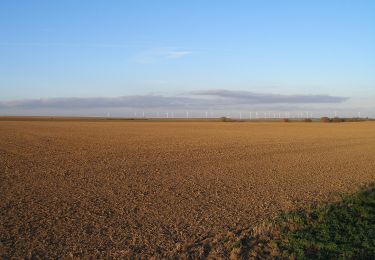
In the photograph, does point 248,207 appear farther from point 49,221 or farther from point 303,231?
point 49,221

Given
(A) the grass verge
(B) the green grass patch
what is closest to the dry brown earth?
(A) the grass verge

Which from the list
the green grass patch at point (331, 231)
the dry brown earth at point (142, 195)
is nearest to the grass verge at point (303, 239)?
the green grass patch at point (331, 231)

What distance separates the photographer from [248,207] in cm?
1341

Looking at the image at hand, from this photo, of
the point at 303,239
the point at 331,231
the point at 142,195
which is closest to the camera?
the point at 303,239

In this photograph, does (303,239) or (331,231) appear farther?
(331,231)

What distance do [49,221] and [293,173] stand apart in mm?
12870

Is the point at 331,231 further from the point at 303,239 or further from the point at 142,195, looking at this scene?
the point at 142,195

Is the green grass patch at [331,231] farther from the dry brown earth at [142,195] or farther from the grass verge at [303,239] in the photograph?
the dry brown earth at [142,195]

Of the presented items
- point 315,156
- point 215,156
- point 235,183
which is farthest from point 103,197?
point 315,156

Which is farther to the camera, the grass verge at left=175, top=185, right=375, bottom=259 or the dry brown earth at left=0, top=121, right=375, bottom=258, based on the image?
the dry brown earth at left=0, top=121, right=375, bottom=258

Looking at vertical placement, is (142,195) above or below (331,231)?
above

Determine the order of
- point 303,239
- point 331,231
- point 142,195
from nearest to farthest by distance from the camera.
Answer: point 303,239
point 331,231
point 142,195

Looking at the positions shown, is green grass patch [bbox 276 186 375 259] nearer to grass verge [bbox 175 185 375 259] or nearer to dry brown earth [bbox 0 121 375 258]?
grass verge [bbox 175 185 375 259]

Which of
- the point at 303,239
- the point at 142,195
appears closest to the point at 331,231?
the point at 303,239
